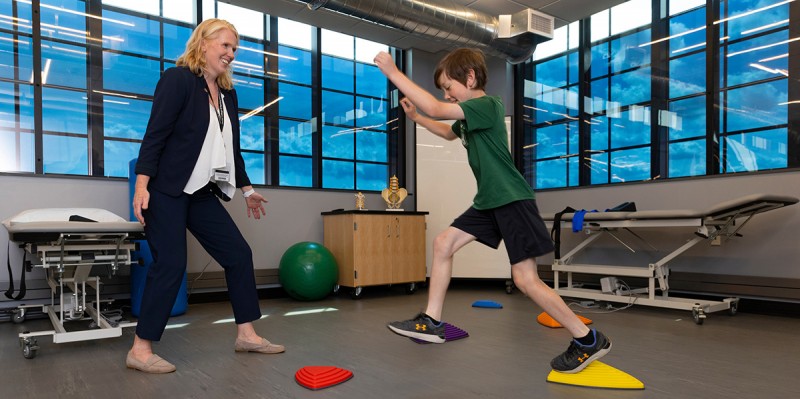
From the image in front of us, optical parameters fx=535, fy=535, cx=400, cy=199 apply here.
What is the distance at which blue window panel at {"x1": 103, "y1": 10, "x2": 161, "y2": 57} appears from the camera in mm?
4457

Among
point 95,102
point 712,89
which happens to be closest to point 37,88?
point 95,102

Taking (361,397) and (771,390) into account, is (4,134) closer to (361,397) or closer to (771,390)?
(361,397)

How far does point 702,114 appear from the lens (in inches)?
179

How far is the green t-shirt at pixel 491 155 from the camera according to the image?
2055 millimetres

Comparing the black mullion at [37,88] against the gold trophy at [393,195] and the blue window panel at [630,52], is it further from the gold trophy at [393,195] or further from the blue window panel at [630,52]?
the blue window panel at [630,52]

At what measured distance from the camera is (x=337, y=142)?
18.5 feet

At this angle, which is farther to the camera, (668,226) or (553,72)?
(553,72)

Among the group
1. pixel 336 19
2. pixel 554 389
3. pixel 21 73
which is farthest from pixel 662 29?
pixel 21 73

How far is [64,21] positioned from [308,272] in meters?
2.80

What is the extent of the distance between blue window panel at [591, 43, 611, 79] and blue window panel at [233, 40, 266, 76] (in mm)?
3290

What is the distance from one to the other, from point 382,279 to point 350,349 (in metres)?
2.31

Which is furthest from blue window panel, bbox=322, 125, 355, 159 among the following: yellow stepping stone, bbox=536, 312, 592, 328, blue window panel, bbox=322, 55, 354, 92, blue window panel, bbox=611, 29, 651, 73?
yellow stepping stone, bbox=536, 312, 592, 328

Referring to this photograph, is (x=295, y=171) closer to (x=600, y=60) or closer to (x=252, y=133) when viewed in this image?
(x=252, y=133)

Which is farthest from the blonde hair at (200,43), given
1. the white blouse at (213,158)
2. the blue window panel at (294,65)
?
the blue window panel at (294,65)
